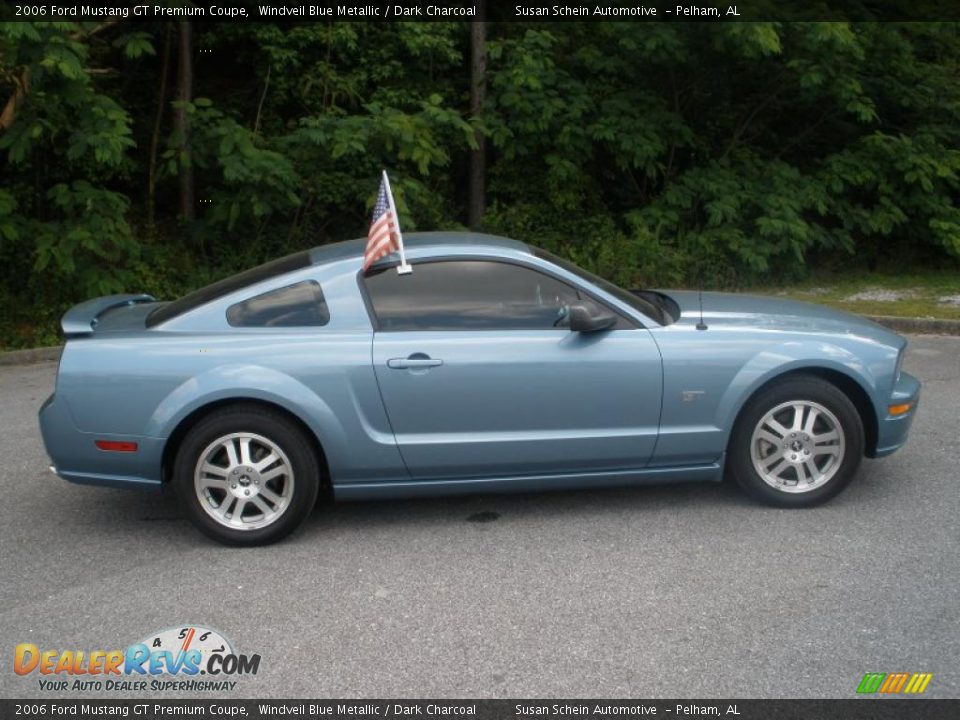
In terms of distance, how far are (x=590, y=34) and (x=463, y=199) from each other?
9.56 ft

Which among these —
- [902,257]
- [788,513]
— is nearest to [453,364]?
[788,513]

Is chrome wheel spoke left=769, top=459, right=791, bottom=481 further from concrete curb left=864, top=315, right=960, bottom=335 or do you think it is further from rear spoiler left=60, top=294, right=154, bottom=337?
concrete curb left=864, top=315, right=960, bottom=335

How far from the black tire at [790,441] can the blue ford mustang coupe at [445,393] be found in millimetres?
10

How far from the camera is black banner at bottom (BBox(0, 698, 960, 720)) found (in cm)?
346

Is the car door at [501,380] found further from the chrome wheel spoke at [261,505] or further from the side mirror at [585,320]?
the chrome wheel spoke at [261,505]

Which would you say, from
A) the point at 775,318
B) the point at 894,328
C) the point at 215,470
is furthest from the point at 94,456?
the point at 894,328

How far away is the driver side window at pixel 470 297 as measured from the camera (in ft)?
16.9

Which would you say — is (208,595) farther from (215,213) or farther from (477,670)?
(215,213)

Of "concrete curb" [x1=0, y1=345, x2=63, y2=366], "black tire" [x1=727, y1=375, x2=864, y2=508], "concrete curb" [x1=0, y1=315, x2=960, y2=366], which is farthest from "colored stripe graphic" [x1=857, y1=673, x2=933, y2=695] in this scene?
"concrete curb" [x1=0, y1=345, x2=63, y2=366]

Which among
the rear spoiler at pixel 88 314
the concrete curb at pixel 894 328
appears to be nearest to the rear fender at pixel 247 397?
the rear spoiler at pixel 88 314

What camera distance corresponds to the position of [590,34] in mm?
14180

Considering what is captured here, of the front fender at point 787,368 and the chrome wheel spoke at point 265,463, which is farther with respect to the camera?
the front fender at point 787,368

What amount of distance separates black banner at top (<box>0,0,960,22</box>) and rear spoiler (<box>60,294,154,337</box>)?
6395 mm

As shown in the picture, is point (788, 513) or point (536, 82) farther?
point (536, 82)
